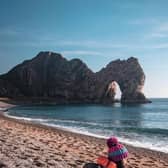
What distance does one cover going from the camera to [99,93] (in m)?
199

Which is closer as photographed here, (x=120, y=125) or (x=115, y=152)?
(x=115, y=152)

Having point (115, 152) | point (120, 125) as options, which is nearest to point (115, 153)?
point (115, 152)

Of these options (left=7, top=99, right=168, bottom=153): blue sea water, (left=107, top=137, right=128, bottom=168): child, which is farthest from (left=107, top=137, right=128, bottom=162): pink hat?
(left=7, top=99, right=168, bottom=153): blue sea water

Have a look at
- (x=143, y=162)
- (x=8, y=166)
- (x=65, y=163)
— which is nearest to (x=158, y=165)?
(x=143, y=162)

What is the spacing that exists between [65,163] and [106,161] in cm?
266

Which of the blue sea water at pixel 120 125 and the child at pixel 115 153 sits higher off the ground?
the child at pixel 115 153

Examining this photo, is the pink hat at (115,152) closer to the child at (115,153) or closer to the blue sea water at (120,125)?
the child at (115,153)

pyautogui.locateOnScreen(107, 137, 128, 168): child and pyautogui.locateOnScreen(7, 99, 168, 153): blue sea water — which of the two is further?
pyautogui.locateOnScreen(7, 99, 168, 153): blue sea water

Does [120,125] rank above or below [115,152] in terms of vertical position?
below

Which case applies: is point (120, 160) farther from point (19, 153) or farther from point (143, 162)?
point (143, 162)

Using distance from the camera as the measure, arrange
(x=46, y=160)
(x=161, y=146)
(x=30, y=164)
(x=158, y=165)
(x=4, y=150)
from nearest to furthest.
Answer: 1. (x=30, y=164)
2. (x=46, y=160)
3. (x=4, y=150)
4. (x=158, y=165)
5. (x=161, y=146)

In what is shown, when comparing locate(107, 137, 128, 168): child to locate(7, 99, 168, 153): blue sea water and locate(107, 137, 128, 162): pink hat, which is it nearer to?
locate(107, 137, 128, 162): pink hat

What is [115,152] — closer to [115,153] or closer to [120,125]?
[115,153]

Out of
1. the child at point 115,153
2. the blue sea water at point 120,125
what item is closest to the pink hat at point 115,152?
the child at point 115,153
